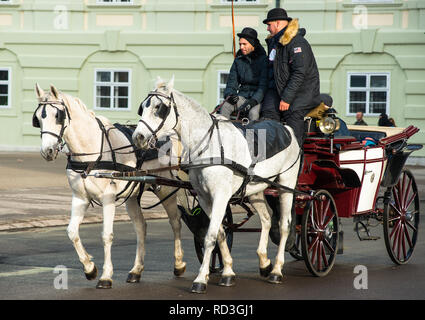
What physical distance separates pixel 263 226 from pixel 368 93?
21.5m

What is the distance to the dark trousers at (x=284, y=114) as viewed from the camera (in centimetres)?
995

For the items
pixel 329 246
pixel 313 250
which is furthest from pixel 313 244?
pixel 329 246

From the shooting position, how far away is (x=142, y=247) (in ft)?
30.7

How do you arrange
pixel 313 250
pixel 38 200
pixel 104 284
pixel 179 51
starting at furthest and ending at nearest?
pixel 179 51 < pixel 38 200 < pixel 313 250 < pixel 104 284

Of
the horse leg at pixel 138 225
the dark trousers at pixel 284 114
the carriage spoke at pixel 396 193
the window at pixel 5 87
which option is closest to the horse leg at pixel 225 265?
the horse leg at pixel 138 225

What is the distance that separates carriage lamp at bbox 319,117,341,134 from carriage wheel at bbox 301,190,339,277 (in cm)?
66

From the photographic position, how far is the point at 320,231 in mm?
9711

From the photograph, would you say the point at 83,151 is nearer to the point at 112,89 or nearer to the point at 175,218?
the point at 175,218

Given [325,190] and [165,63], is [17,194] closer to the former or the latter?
[325,190]

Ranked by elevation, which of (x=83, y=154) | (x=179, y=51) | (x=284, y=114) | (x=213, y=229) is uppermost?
(x=179, y=51)

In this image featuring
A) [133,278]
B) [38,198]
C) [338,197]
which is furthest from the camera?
[38,198]

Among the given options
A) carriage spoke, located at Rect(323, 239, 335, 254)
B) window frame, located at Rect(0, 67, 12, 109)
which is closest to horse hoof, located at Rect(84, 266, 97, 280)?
carriage spoke, located at Rect(323, 239, 335, 254)

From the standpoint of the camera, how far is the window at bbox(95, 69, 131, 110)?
107 feet
